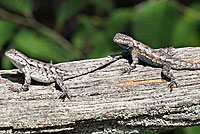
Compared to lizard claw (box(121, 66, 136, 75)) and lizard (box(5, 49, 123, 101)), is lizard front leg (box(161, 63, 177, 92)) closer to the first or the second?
lizard claw (box(121, 66, 136, 75))

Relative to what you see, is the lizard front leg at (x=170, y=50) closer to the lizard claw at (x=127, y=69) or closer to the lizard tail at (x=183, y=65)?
the lizard tail at (x=183, y=65)

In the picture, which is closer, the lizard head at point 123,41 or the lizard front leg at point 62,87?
the lizard front leg at point 62,87

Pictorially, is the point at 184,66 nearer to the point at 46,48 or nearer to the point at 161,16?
the point at 161,16

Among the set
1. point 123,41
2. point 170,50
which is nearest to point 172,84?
point 170,50

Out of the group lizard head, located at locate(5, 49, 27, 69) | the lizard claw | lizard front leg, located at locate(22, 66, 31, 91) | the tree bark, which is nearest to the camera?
the tree bark

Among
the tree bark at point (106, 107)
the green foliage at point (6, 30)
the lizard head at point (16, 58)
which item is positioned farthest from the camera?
the green foliage at point (6, 30)

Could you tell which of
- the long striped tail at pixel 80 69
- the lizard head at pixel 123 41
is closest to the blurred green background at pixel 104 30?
the lizard head at pixel 123 41

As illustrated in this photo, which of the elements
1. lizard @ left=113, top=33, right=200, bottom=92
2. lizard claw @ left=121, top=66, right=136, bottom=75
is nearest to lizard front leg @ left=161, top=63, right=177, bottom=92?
lizard @ left=113, top=33, right=200, bottom=92
